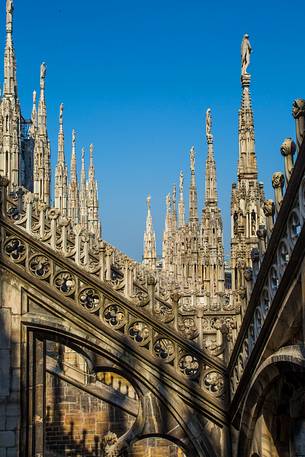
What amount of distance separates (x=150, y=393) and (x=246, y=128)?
9716 millimetres

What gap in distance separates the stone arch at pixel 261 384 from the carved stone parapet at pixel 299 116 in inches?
76.9

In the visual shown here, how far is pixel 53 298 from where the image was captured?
392 inches

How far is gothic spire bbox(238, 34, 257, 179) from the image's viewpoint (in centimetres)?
1822

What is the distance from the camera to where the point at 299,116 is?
23.7 feet

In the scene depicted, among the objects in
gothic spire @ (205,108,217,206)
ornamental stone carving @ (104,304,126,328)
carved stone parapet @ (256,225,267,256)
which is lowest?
ornamental stone carving @ (104,304,126,328)

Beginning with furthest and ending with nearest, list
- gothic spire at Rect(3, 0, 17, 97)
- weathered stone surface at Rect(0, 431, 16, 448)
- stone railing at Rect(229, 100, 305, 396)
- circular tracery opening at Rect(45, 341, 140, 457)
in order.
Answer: gothic spire at Rect(3, 0, 17, 97)
circular tracery opening at Rect(45, 341, 140, 457)
weathered stone surface at Rect(0, 431, 16, 448)
stone railing at Rect(229, 100, 305, 396)

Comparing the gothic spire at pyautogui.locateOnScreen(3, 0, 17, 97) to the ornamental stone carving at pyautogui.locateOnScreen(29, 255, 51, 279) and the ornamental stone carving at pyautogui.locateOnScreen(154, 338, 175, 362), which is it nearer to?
the ornamental stone carving at pyautogui.locateOnScreen(29, 255, 51, 279)

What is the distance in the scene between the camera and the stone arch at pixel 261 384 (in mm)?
7469

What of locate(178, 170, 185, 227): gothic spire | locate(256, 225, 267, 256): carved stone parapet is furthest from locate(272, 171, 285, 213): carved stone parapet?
locate(178, 170, 185, 227): gothic spire

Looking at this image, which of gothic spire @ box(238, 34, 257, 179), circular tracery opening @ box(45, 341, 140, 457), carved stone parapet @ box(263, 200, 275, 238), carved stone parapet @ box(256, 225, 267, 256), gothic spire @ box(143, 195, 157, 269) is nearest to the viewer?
carved stone parapet @ box(263, 200, 275, 238)

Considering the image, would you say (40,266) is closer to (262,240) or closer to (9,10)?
(262,240)

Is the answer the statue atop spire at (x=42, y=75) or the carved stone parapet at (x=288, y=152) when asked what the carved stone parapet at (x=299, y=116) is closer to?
the carved stone parapet at (x=288, y=152)

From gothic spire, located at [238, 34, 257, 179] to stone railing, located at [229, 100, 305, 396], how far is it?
916cm

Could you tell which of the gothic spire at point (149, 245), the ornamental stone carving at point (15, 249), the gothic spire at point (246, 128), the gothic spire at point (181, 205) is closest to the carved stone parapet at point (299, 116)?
the ornamental stone carving at point (15, 249)
